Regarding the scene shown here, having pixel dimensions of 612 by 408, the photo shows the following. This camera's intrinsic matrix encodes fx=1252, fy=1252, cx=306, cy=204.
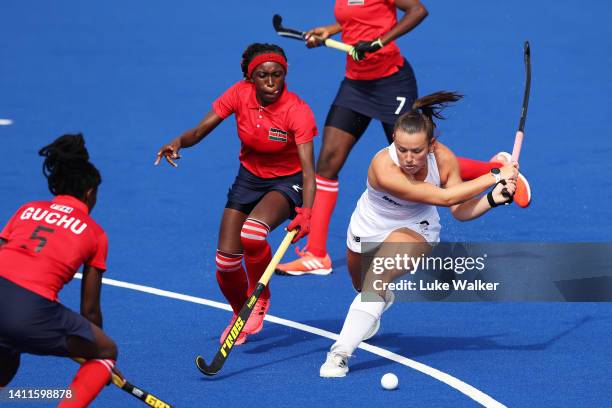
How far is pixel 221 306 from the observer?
27.9 feet

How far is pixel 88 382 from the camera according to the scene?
5.55 metres

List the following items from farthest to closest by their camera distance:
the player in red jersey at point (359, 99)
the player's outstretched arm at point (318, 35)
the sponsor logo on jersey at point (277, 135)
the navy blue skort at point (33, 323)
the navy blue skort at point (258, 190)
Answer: the player's outstretched arm at point (318, 35) → the player in red jersey at point (359, 99) → the navy blue skort at point (258, 190) → the sponsor logo on jersey at point (277, 135) → the navy blue skort at point (33, 323)

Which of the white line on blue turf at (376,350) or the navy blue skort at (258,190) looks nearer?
the white line on blue turf at (376,350)

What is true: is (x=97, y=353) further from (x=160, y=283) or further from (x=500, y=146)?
(x=500, y=146)

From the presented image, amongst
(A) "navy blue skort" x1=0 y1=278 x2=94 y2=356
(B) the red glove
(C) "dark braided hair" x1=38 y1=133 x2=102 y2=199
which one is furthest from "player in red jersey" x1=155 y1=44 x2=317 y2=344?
(A) "navy blue skort" x1=0 y1=278 x2=94 y2=356

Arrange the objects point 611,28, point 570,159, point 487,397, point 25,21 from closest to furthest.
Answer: point 487,397, point 570,159, point 611,28, point 25,21

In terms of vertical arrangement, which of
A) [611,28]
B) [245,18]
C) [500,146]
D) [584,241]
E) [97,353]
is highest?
[611,28]

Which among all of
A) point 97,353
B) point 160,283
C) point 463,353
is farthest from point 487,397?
point 160,283

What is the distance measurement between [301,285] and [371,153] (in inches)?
142

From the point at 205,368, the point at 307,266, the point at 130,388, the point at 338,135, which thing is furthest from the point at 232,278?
the point at 130,388

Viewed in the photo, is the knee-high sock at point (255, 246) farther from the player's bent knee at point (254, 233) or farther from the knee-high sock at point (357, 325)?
the knee-high sock at point (357, 325)

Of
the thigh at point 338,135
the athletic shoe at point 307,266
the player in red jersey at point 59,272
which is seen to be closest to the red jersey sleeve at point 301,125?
the thigh at point 338,135

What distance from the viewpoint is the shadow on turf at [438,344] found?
7.48 metres

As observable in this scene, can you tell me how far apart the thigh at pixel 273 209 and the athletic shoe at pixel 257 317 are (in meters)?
0.54
